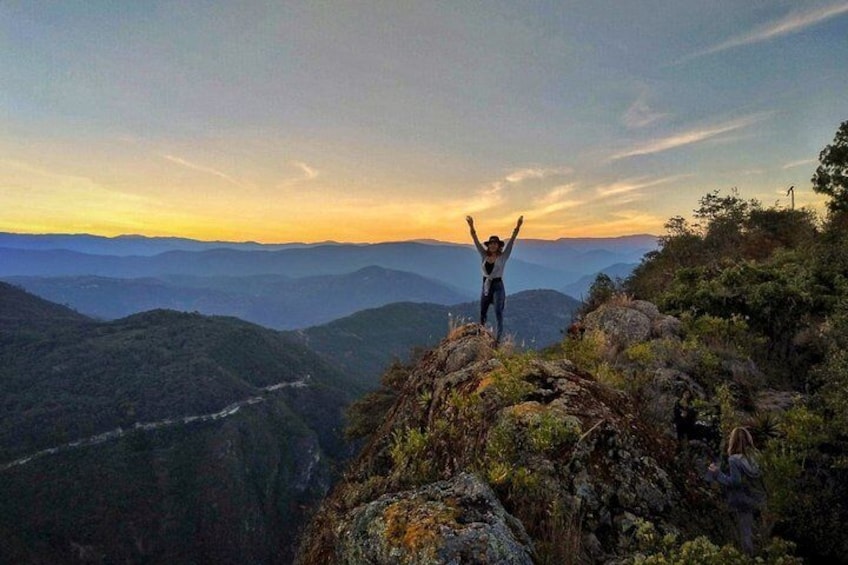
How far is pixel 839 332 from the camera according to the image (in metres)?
8.67

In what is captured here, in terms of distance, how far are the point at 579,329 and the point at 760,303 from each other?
497 centimetres

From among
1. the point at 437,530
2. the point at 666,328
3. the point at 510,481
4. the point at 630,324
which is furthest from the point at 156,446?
the point at 437,530

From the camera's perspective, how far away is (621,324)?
11734 mm

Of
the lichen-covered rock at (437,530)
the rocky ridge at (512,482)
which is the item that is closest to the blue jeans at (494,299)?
the rocky ridge at (512,482)

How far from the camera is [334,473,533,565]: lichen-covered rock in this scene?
11.4 feet

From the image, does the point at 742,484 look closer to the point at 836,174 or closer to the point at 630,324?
the point at 630,324

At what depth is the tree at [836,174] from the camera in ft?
90.6

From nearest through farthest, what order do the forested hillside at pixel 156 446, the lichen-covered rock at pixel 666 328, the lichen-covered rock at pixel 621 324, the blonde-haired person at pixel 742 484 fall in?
the blonde-haired person at pixel 742 484, the lichen-covered rock at pixel 621 324, the lichen-covered rock at pixel 666 328, the forested hillside at pixel 156 446

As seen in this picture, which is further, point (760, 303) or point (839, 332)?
point (760, 303)

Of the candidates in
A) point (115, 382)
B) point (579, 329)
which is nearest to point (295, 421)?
point (115, 382)

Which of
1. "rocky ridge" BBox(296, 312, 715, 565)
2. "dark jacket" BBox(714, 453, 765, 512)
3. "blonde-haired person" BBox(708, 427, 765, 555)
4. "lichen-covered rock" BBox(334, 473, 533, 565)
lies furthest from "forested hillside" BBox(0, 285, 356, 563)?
"lichen-covered rock" BBox(334, 473, 533, 565)

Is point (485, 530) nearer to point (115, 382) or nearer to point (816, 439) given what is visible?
point (816, 439)

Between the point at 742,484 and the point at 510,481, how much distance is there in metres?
2.62

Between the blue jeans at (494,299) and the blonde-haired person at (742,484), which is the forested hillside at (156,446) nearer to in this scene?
the blue jeans at (494,299)
